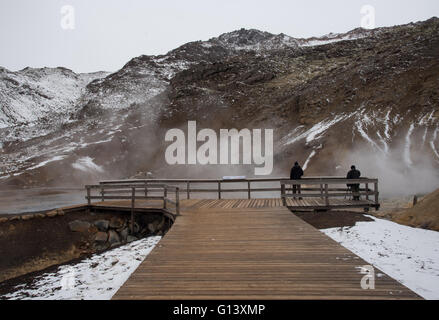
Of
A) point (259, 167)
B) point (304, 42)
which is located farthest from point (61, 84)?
point (259, 167)

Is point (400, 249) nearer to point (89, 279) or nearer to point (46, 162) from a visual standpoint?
point (89, 279)

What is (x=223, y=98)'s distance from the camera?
60.0 metres

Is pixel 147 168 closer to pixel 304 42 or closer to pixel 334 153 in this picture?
pixel 334 153

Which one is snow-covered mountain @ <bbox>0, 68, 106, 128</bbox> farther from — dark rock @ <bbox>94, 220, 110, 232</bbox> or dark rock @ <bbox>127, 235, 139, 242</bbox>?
dark rock @ <bbox>127, 235, 139, 242</bbox>

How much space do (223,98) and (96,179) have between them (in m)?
29.6

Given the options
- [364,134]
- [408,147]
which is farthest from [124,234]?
[364,134]

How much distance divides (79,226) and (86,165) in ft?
123

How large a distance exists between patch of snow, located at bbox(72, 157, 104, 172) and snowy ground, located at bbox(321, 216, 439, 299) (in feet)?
143

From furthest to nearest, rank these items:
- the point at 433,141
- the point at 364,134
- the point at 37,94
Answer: the point at 37,94 → the point at 364,134 → the point at 433,141

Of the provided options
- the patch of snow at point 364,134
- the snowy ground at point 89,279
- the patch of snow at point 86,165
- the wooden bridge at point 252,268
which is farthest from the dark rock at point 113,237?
the patch of snow at point 86,165

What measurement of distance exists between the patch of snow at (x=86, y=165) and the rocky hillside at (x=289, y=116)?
0.16 meters

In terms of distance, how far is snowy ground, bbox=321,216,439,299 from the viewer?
204 inches

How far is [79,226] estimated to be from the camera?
1164cm

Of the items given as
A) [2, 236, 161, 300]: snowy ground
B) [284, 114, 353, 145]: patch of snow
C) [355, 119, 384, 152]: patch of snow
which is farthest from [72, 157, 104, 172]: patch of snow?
[2, 236, 161, 300]: snowy ground
